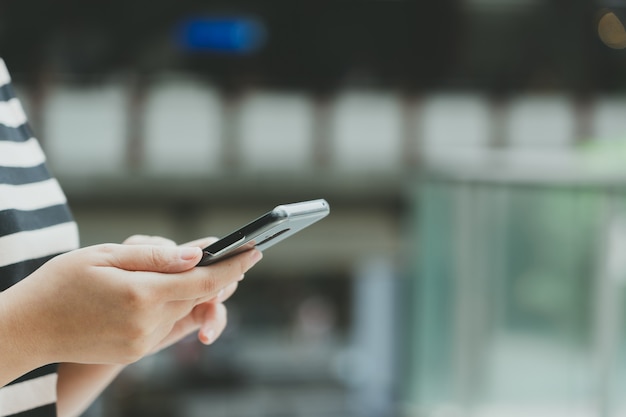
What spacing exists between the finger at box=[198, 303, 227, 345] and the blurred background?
30.9 ft

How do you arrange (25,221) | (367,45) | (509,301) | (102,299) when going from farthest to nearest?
(367,45), (509,301), (25,221), (102,299)

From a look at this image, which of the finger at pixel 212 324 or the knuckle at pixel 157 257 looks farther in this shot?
the finger at pixel 212 324

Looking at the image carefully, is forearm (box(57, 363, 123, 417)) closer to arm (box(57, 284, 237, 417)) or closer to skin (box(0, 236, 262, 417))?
arm (box(57, 284, 237, 417))

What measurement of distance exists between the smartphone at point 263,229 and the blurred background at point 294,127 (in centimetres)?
959

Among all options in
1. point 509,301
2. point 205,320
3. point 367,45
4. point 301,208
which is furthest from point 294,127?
point 301,208

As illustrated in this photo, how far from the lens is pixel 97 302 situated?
740mm

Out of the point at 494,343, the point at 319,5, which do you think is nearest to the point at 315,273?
the point at 319,5

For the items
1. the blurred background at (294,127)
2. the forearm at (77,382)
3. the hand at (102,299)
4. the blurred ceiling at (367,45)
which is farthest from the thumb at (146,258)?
the blurred ceiling at (367,45)

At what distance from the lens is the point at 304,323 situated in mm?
14406

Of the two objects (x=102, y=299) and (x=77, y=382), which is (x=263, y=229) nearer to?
(x=102, y=299)

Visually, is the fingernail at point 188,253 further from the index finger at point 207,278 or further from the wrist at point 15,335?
the wrist at point 15,335

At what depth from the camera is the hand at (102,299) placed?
2.43 feet

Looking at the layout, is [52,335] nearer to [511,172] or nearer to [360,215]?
[511,172]

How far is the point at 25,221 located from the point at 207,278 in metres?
0.24
